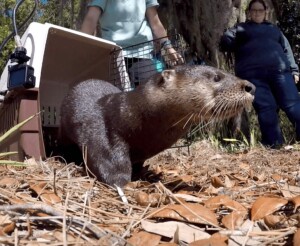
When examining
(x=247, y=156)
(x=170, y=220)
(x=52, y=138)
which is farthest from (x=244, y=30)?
(x=170, y=220)

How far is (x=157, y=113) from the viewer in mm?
2221

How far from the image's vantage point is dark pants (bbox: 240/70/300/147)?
446cm

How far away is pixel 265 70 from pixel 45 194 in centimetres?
322

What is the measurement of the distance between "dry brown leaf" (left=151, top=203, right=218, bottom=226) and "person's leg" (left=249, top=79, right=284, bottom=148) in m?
→ 3.05

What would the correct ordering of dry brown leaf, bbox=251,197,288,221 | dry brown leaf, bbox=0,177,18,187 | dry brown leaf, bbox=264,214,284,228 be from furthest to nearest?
1. dry brown leaf, bbox=0,177,18,187
2. dry brown leaf, bbox=251,197,288,221
3. dry brown leaf, bbox=264,214,284,228

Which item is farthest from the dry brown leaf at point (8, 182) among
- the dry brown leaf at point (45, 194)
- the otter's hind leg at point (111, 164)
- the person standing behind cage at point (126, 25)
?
the person standing behind cage at point (126, 25)

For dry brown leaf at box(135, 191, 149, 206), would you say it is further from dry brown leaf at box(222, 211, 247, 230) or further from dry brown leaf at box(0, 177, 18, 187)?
dry brown leaf at box(0, 177, 18, 187)

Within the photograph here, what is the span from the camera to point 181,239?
1.33m

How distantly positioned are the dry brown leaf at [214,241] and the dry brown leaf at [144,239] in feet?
0.34

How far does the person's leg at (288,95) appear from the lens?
177 inches

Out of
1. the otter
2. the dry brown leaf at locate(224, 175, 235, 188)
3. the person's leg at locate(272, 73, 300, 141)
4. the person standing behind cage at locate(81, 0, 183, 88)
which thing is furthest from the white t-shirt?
the person's leg at locate(272, 73, 300, 141)

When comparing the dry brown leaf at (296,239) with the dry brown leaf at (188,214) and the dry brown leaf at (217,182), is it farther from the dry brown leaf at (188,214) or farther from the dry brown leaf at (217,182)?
the dry brown leaf at (217,182)

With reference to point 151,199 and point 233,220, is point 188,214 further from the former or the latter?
point 151,199

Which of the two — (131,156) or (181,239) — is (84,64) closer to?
(131,156)
